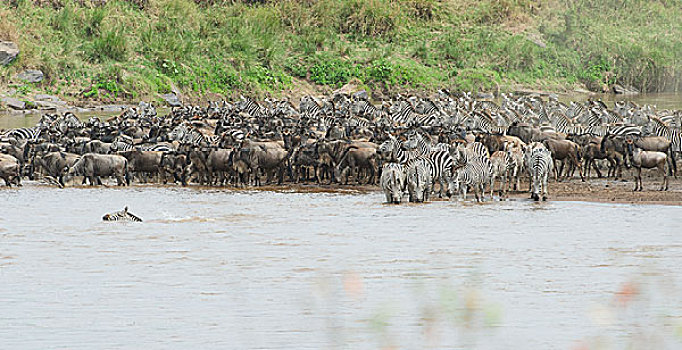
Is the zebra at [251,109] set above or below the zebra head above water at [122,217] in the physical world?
above

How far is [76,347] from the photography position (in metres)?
7.75

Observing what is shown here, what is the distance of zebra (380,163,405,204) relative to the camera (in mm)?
16375

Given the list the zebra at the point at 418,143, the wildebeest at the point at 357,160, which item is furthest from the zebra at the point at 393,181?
the zebra at the point at 418,143

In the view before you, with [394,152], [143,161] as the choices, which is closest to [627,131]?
[394,152]

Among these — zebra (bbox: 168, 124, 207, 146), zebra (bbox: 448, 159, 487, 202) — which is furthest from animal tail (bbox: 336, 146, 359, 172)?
zebra (bbox: 168, 124, 207, 146)

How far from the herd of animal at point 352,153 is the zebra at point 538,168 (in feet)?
0.06

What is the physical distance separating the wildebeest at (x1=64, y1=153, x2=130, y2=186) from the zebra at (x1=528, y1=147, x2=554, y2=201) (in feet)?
28.0

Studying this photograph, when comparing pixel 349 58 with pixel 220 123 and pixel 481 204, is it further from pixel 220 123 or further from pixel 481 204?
pixel 481 204

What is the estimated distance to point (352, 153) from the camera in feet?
64.0

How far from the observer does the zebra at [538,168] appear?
16.9 m

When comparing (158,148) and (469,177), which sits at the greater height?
(158,148)

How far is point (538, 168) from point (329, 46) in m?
36.7

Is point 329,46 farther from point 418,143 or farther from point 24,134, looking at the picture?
point 418,143

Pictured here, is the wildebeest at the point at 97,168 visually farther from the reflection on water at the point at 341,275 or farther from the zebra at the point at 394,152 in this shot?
the zebra at the point at 394,152
